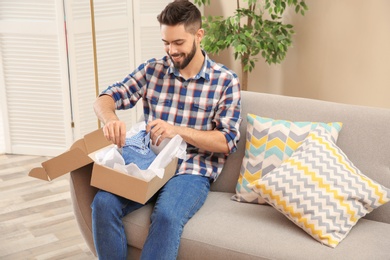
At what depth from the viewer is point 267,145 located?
7.66 ft

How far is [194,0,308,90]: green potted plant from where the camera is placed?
3.51 m

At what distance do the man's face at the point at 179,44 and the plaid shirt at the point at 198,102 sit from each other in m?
0.07

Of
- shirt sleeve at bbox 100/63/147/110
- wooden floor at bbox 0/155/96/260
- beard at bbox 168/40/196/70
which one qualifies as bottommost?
wooden floor at bbox 0/155/96/260

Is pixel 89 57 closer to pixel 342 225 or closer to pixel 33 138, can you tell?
pixel 33 138

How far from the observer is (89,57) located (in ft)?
12.5

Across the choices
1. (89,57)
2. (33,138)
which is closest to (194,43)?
(89,57)

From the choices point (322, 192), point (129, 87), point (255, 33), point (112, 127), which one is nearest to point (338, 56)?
point (255, 33)

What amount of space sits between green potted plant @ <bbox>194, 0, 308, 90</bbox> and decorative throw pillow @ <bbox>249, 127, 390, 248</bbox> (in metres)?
1.42

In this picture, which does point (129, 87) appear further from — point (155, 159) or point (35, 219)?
point (35, 219)

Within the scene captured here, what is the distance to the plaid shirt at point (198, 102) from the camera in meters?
2.35

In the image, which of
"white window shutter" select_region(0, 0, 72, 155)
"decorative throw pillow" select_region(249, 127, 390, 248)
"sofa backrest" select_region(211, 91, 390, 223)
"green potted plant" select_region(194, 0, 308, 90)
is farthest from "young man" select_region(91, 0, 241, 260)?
"white window shutter" select_region(0, 0, 72, 155)

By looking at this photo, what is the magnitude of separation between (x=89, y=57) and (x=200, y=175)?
169 centimetres

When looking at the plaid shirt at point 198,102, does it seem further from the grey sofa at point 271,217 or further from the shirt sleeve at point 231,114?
the grey sofa at point 271,217

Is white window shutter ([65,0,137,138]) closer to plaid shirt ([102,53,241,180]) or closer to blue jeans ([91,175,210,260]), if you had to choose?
plaid shirt ([102,53,241,180])
